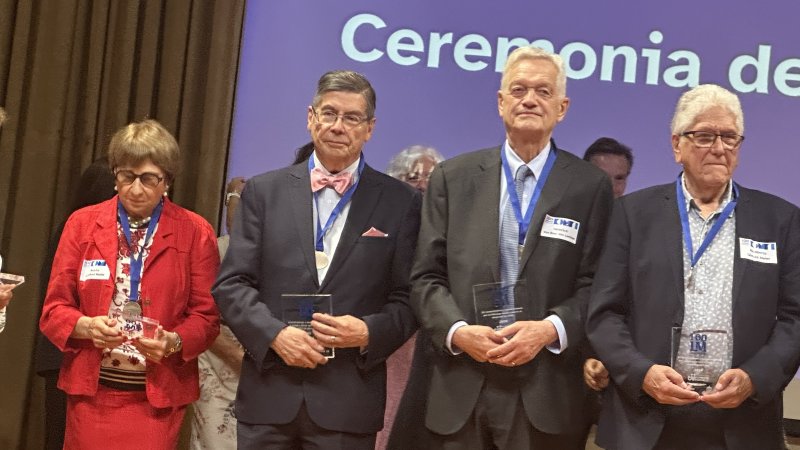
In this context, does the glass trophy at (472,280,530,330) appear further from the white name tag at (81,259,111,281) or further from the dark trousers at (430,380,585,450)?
the white name tag at (81,259,111,281)

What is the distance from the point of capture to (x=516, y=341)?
296 centimetres

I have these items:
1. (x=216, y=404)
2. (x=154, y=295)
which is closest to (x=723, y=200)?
(x=154, y=295)

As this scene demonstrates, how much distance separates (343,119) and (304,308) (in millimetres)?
692

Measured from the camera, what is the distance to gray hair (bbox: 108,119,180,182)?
11.4ft

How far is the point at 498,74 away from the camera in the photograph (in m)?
5.56

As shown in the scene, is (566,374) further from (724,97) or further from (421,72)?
(421,72)

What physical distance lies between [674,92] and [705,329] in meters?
2.83

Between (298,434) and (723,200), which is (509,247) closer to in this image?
(723,200)

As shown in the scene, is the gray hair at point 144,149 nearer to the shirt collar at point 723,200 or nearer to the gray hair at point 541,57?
the gray hair at point 541,57

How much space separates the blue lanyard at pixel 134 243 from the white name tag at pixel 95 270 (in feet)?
0.31

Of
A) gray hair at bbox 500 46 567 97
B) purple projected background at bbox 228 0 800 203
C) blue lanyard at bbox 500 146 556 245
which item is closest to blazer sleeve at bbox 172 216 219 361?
blue lanyard at bbox 500 146 556 245

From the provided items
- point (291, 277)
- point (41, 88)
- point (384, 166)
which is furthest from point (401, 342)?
point (41, 88)

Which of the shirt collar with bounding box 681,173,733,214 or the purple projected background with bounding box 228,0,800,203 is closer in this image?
the shirt collar with bounding box 681,173,733,214

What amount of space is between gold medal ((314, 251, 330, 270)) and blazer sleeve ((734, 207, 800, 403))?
4.61 feet
